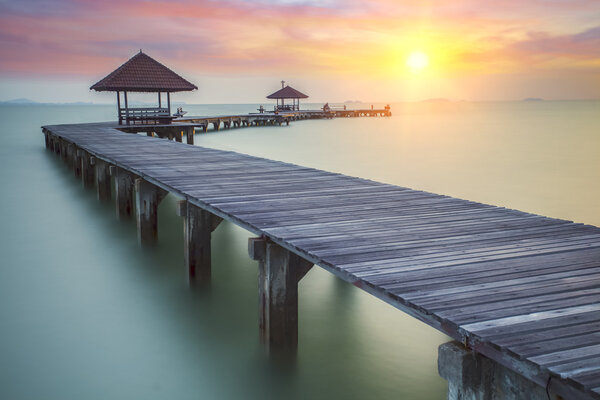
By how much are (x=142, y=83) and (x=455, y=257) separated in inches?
765

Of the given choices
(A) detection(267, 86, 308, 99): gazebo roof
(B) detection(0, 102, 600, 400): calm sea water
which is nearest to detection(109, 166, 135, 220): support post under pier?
(B) detection(0, 102, 600, 400): calm sea water

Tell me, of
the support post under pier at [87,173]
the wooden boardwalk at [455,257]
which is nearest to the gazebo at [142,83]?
the support post under pier at [87,173]

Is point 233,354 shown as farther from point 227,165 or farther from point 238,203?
point 227,165

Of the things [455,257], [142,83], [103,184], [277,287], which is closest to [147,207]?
[277,287]

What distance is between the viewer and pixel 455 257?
11.3 ft

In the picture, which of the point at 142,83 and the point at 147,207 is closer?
the point at 147,207

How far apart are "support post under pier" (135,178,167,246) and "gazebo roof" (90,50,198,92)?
14.2 m

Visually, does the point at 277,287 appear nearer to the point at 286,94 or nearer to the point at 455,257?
the point at 455,257

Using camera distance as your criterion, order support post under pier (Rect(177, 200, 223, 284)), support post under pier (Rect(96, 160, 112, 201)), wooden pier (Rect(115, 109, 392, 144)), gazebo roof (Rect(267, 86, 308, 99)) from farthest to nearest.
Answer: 1. gazebo roof (Rect(267, 86, 308, 99))
2. wooden pier (Rect(115, 109, 392, 144))
3. support post under pier (Rect(96, 160, 112, 201))
4. support post under pier (Rect(177, 200, 223, 284))

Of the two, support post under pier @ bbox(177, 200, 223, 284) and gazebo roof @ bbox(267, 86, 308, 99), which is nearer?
support post under pier @ bbox(177, 200, 223, 284)

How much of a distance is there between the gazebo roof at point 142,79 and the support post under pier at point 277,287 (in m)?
17.9

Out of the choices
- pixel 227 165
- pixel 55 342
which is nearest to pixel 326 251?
pixel 55 342

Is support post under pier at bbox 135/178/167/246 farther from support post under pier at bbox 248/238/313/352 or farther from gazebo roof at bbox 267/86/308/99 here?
gazebo roof at bbox 267/86/308/99

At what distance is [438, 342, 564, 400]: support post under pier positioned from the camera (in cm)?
228
